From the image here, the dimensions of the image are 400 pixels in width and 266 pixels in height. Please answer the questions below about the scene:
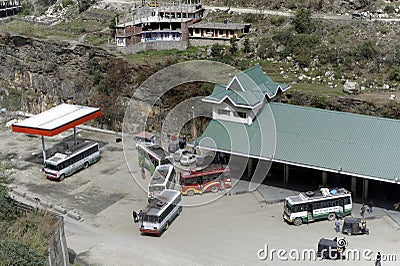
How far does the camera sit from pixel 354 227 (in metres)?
26.0

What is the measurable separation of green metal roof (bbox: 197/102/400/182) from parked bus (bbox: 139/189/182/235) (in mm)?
4823

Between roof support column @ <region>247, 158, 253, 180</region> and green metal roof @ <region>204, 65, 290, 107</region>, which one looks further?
roof support column @ <region>247, 158, 253, 180</region>

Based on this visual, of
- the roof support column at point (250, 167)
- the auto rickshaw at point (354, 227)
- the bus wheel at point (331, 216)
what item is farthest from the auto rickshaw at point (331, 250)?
the roof support column at point (250, 167)

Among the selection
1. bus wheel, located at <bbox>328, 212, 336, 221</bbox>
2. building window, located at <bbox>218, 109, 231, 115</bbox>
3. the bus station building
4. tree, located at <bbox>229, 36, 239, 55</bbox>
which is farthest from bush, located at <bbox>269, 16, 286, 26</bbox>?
bus wheel, located at <bbox>328, 212, 336, 221</bbox>

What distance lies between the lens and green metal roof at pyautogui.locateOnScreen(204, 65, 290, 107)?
32125 millimetres

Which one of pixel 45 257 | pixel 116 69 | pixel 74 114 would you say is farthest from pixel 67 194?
pixel 116 69

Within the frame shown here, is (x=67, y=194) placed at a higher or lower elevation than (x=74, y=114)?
lower

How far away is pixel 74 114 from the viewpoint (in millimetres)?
36938

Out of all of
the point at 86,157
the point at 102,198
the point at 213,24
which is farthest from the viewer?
the point at 213,24

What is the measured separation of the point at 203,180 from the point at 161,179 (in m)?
2.57

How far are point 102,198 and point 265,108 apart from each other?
35.9 ft

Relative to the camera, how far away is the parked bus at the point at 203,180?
3050 centimetres

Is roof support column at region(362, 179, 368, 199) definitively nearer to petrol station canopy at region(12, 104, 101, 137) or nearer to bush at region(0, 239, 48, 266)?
bush at region(0, 239, 48, 266)

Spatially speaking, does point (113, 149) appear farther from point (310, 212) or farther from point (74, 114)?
point (310, 212)
